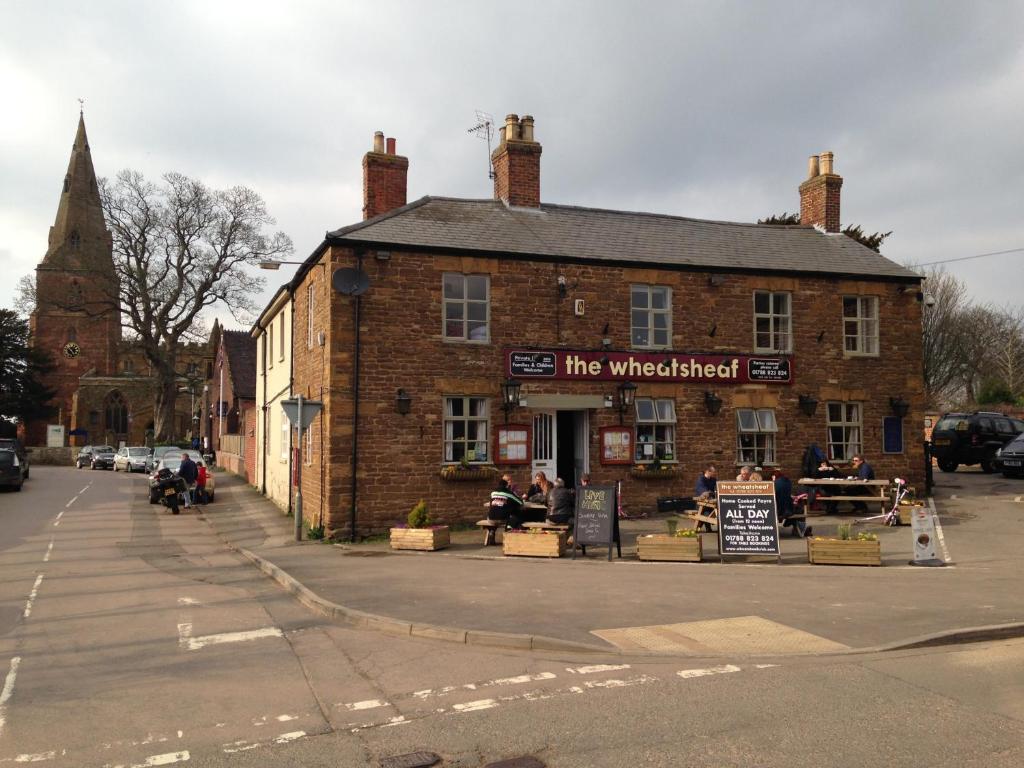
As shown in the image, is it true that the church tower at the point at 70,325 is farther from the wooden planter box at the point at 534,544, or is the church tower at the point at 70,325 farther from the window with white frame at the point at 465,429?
the wooden planter box at the point at 534,544

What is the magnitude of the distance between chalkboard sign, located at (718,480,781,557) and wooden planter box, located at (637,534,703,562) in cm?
45

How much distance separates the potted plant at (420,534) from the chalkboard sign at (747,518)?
4.84 metres

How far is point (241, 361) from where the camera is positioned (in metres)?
46.1

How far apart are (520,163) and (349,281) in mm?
6331

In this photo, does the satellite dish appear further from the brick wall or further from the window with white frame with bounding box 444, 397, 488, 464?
the window with white frame with bounding box 444, 397, 488, 464

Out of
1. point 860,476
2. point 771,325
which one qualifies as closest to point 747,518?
point 860,476

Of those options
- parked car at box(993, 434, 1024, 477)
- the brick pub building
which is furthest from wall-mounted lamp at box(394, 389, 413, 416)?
parked car at box(993, 434, 1024, 477)

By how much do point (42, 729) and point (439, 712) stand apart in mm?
2750

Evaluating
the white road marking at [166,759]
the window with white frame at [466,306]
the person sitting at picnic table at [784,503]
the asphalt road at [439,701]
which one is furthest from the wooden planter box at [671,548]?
the white road marking at [166,759]

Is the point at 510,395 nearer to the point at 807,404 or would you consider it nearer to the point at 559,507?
the point at 559,507

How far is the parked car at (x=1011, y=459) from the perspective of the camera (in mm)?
26062

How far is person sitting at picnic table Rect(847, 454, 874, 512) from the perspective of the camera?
1900 centimetres

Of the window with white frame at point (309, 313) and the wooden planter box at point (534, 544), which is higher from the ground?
the window with white frame at point (309, 313)

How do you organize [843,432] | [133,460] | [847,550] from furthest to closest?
[133,460]
[843,432]
[847,550]
